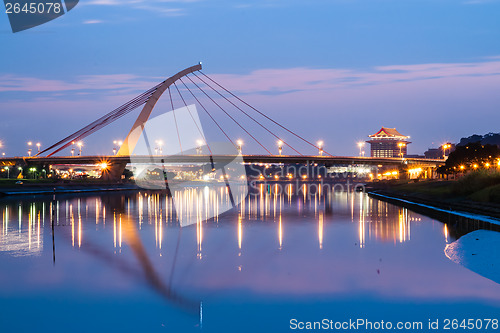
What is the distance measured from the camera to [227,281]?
660 inches

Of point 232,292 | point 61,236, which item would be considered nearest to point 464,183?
point 61,236

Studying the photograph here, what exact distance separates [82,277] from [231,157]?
79.4m

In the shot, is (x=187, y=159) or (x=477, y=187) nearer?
(x=477, y=187)

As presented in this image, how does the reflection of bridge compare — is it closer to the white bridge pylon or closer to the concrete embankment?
the white bridge pylon

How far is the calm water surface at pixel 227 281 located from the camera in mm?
12891

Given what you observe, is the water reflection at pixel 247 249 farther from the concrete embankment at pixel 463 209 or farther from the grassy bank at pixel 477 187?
the grassy bank at pixel 477 187

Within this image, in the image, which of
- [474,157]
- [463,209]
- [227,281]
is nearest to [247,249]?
[227,281]

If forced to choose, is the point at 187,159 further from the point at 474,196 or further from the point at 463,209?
the point at 463,209

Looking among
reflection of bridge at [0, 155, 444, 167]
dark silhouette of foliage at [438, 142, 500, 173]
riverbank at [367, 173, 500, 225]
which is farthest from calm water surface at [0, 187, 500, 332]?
dark silhouette of foliage at [438, 142, 500, 173]

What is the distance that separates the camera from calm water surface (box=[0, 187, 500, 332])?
42.3 ft

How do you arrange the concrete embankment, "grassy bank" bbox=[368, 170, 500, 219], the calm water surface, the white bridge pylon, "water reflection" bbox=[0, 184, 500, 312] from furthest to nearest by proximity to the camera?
the white bridge pylon
"grassy bank" bbox=[368, 170, 500, 219]
the concrete embankment
"water reflection" bbox=[0, 184, 500, 312]
the calm water surface

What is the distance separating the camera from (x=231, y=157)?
318 ft

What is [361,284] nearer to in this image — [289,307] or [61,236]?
[289,307]

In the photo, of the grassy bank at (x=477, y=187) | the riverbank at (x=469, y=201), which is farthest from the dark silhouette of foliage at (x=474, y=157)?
the grassy bank at (x=477, y=187)
